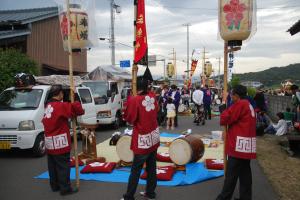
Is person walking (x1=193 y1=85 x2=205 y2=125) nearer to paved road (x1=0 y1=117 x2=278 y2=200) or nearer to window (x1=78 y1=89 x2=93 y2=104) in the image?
window (x1=78 y1=89 x2=93 y2=104)

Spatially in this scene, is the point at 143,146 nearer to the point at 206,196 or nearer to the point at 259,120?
the point at 206,196

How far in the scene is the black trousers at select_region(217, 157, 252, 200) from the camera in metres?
5.49

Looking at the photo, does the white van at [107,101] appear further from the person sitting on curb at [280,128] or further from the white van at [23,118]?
the person sitting on curb at [280,128]

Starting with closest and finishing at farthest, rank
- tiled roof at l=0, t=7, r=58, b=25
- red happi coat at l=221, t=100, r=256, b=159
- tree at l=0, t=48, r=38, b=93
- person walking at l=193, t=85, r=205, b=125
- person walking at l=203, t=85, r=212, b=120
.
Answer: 1. red happi coat at l=221, t=100, r=256, b=159
2. tree at l=0, t=48, r=38, b=93
3. person walking at l=193, t=85, r=205, b=125
4. person walking at l=203, t=85, r=212, b=120
5. tiled roof at l=0, t=7, r=58, b=25

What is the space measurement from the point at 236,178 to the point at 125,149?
11.0ft

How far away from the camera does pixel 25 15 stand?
22.0m

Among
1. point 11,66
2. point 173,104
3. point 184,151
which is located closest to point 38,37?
point 11,66

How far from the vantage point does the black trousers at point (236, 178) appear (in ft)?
18.0

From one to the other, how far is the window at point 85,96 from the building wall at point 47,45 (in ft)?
23.6

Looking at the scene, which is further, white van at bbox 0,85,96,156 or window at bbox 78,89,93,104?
window at bbox 78,89,93,104

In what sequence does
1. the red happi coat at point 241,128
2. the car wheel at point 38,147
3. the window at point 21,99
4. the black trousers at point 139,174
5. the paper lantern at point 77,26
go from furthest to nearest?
the window at point 21,99, the car wheel at point 38,147, the paper lantern at point 77,26, the black trousers at point 139,174, the red happi coat at point 241,128

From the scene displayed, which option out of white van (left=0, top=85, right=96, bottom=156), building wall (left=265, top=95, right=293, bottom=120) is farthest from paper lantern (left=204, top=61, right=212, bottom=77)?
white van (left=0, top=85, right=96, bottom=156)

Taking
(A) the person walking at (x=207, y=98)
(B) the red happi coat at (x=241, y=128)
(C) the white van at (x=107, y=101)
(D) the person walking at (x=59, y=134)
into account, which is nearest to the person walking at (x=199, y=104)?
(A) the person walking at (x=207, y=98)

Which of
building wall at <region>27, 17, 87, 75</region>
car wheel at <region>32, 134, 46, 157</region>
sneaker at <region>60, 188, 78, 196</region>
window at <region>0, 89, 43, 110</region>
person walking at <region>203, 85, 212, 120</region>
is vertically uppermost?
building wall at <region>27, 17, 87, 75</region>
